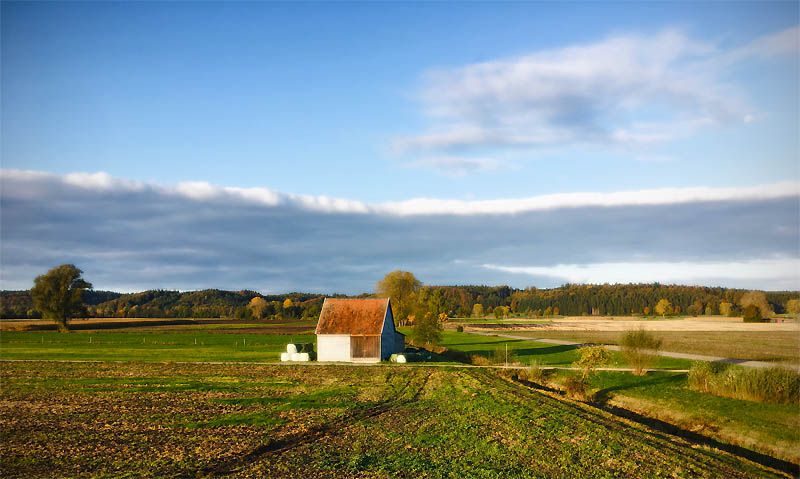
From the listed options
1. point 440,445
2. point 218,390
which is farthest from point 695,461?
point 218,390

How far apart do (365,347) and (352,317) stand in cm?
341

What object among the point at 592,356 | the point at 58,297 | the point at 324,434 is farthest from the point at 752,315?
the point at 58,297

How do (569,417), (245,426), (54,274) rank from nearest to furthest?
(245,426) → (569,417) → (54,274)

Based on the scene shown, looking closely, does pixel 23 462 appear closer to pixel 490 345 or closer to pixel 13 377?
pixel 13 377

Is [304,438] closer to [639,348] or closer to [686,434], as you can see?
[686,434]

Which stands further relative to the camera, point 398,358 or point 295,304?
point 295,304

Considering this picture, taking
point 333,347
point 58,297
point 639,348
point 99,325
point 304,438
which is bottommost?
point 99,325

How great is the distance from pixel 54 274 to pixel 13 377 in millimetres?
72600

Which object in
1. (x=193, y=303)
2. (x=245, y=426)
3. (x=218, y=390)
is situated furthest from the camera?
(x=193, y=303)

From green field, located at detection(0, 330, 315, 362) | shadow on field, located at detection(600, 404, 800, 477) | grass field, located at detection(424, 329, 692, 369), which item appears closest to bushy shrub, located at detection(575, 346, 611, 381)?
shadow on field, located at detection(600, 404, 800, 477)

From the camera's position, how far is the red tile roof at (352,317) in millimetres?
47750

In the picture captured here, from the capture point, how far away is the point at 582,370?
35.6 metres

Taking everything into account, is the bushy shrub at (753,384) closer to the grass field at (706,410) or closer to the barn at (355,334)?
the grass field at (706,410)

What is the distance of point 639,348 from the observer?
125 ft
